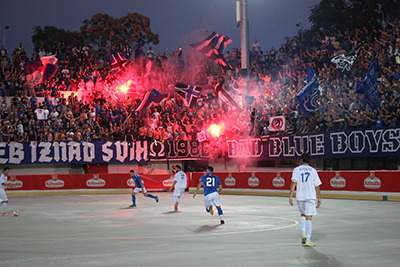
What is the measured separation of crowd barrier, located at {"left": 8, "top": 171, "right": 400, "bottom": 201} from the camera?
24.3m

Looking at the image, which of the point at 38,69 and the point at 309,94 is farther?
the point at 38,69

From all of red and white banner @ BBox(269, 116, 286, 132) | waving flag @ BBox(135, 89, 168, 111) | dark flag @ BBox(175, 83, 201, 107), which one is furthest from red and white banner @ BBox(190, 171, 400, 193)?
waving flag @ BBox(135, 89, 168, 111)

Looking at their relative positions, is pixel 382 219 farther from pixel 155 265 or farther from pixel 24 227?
pixel 24 227

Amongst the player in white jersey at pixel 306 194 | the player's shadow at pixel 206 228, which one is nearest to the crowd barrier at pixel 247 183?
the player's shadow at pixel 206 228

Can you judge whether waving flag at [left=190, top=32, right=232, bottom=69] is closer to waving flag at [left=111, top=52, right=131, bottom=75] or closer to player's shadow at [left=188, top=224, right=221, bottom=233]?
waving flag at [left=111, top=52, right=131, bottom=75]

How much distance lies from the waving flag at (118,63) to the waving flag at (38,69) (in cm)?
529

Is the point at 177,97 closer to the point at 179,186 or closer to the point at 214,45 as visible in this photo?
the point at 214,45

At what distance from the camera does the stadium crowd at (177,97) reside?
30.4m

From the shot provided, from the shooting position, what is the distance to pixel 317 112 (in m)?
31.3

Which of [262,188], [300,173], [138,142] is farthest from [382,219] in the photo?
[138,142]

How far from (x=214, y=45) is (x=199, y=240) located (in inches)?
1028

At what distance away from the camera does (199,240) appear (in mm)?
11250

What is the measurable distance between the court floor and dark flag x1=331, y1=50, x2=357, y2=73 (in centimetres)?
1426

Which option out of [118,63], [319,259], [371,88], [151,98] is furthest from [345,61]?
[319,259]
